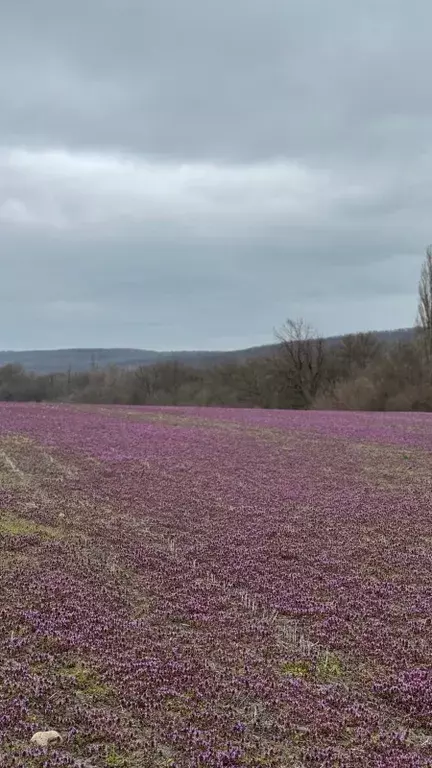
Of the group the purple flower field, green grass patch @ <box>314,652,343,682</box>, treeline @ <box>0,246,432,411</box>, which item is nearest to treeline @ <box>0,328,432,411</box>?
treeline @ <box>0,246,432,411</box>

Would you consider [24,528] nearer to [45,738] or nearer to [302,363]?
[45,738]

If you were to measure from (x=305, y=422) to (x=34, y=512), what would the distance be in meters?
24.2

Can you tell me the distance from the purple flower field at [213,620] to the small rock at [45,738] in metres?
0.08

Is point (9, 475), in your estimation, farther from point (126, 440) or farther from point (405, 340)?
point (405, 340)

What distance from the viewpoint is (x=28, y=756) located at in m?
4.76

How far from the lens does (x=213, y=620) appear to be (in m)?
7.68

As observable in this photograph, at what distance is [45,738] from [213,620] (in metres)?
2.97

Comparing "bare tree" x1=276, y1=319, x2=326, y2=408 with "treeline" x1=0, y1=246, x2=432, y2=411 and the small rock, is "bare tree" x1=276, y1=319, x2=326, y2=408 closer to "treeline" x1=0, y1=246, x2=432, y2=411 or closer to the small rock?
"treeline" x1=0, y1=246, x2=432, y2=411

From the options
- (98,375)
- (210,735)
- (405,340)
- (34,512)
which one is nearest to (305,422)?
(34,512)

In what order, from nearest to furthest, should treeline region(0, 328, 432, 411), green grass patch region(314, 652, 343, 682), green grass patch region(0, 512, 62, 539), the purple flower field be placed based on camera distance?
the purple flower field
green grass patch region(314, 652, 343, 682)
green grass patch region(0, 512, 62, 539)
treeline region(0, 328, 432, 411)

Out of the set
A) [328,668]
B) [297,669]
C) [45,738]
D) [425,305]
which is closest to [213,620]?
[297,669]

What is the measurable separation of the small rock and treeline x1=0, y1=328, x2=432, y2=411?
54606 millimetres

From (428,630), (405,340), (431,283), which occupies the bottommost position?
(428,630)

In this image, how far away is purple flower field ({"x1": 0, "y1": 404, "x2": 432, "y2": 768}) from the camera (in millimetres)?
5191
